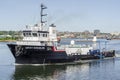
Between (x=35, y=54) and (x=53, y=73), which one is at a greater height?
(x=35, y=54)

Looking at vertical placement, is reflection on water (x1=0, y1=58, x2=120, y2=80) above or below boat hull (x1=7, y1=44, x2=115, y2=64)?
below

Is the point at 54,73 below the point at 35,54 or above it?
below

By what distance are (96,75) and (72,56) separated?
13269mm

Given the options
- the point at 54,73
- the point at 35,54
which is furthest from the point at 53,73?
the point at 35,54

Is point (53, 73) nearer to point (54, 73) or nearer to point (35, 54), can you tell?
point (54, 73)

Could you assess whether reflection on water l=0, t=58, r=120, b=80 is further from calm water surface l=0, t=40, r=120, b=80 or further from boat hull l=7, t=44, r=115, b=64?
boat hull l=7, t=44, r=115, b=64

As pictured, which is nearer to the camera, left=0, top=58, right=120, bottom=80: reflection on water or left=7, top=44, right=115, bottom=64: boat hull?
left=0, top=58, right=120, bottom=80: reflection on water

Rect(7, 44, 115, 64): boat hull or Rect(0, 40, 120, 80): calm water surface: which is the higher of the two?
Rect(7, 44, 115, 64): boat hull

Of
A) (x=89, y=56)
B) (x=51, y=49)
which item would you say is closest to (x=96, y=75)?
(x=51, y=49)

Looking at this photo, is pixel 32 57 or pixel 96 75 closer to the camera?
pixel 96 75

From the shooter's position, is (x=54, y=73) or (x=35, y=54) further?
(x=35, y=54)

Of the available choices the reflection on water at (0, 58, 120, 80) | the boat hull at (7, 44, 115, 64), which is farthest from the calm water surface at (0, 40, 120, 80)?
the boat hull at (7, 44, 115, 64)

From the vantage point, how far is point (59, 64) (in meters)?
53.7

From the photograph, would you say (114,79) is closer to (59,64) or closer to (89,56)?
(59,64)
